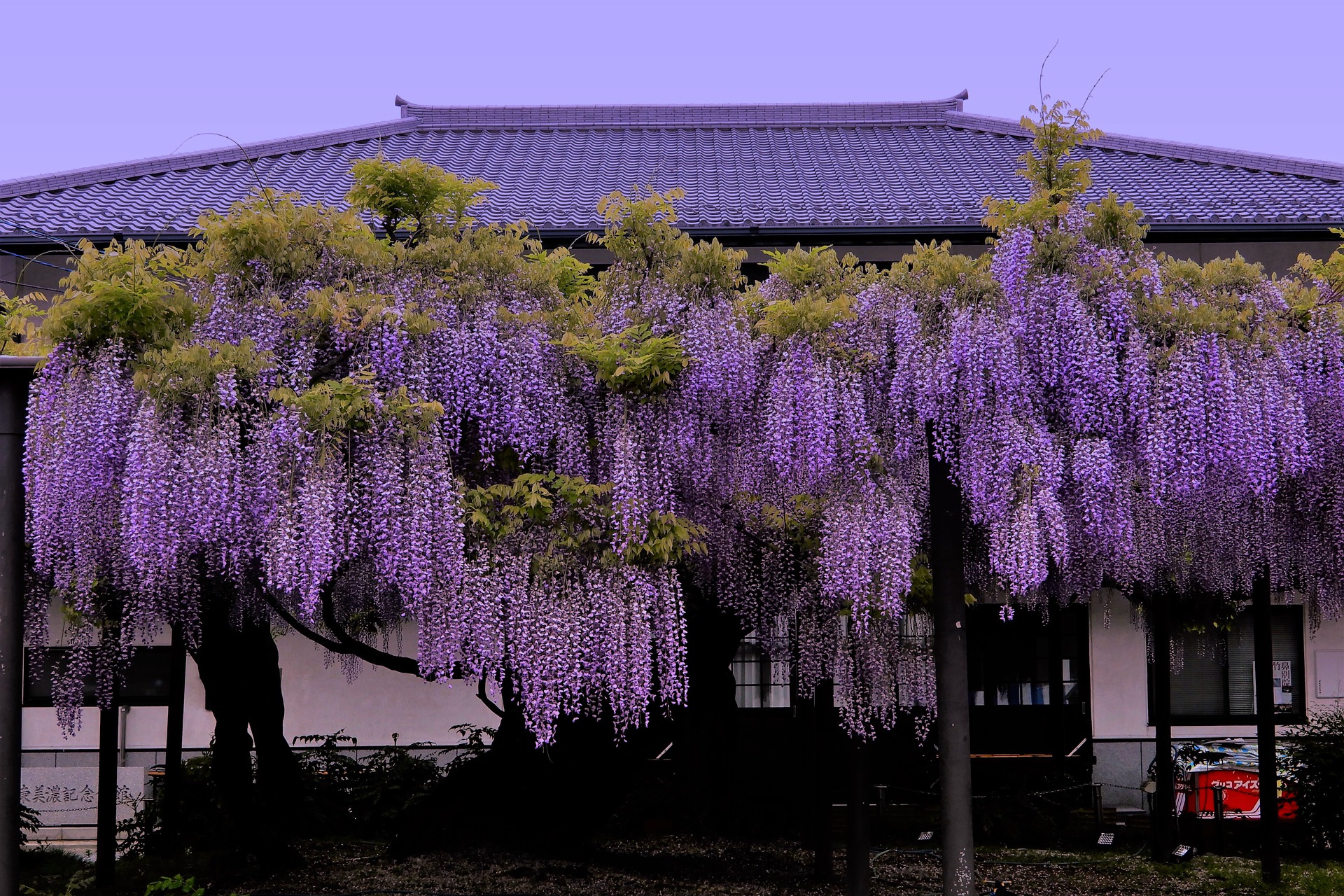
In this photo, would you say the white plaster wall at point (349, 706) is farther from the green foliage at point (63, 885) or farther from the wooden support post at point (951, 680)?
the wooden support post at point (951, 680)

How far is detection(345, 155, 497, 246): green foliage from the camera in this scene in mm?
6410

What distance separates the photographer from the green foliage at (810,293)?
6012 mm

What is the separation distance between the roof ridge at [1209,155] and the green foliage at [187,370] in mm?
8129

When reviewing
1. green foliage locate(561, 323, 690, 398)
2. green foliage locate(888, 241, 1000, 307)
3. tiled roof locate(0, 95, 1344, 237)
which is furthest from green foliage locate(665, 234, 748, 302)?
tiled roof locate(0, 95, 1344, 237)

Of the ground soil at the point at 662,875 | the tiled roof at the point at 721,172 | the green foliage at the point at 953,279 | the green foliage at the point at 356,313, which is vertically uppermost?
the tiled roof at the point at 721,172

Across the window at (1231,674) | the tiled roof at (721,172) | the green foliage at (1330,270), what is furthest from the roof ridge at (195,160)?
the window at (1231,674)

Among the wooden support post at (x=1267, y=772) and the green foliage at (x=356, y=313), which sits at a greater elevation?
the green foliage at (x=356, y=313)

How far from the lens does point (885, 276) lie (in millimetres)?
6297

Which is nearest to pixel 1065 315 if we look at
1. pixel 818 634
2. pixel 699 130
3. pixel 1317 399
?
pixel 1317 399

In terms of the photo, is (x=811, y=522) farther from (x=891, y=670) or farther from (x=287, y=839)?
(x=287, y=839)

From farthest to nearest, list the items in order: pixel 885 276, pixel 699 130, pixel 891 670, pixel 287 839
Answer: pixel 699 130 → pixel 287 839 → pixel 891 670 → pixel 885 276

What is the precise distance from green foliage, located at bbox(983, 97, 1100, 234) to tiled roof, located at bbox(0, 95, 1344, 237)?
3086 mm

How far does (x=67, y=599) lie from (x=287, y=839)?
3683 mm

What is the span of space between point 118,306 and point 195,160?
801 cm
